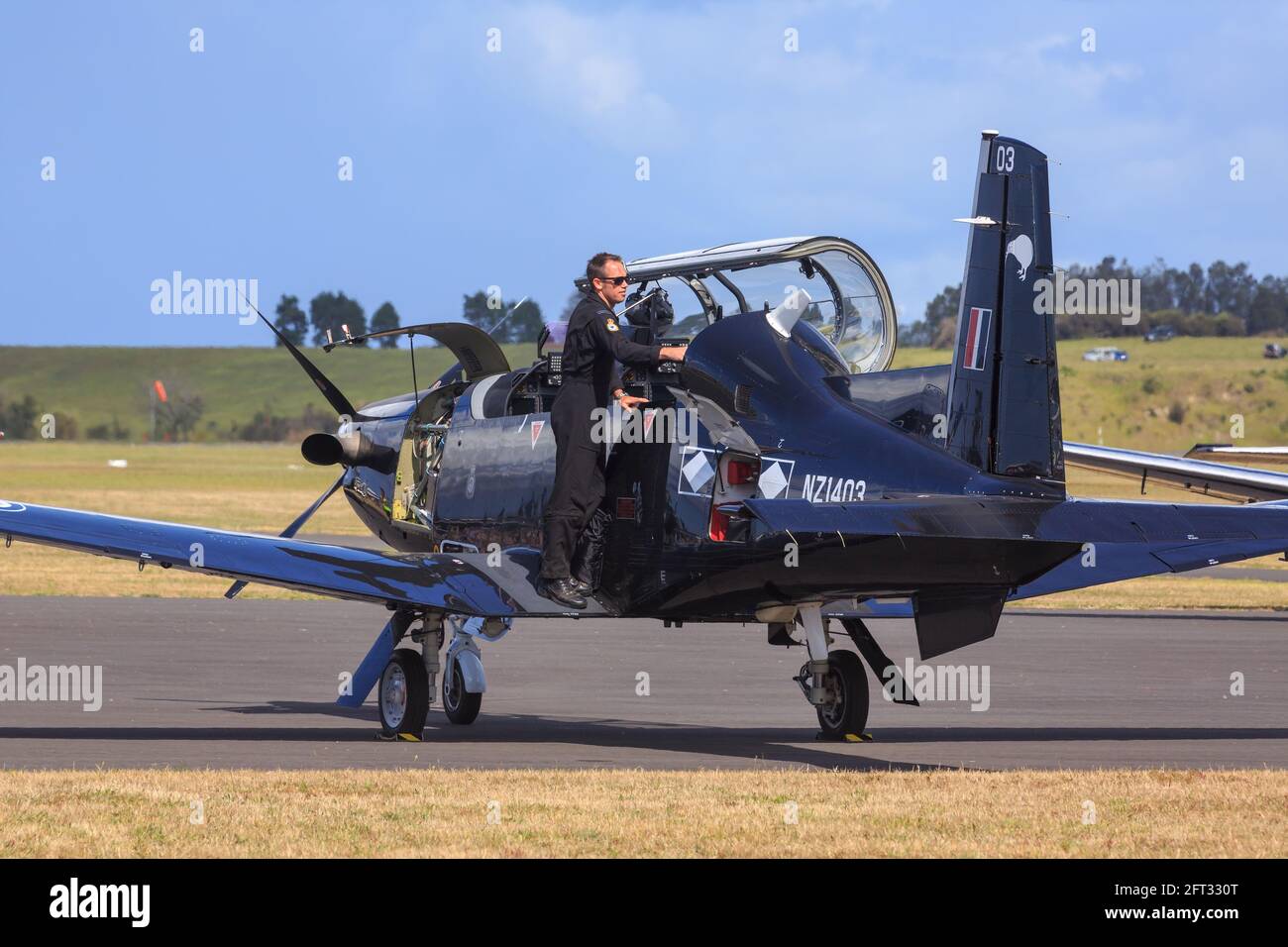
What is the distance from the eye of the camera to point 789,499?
39.7 ft

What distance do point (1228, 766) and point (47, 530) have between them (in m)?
8.54

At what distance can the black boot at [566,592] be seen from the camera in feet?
44.2

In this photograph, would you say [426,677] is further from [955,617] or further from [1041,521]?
[1041,521]

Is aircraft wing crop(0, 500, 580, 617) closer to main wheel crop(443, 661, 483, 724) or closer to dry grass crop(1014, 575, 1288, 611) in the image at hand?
main wheel crop(443, 661, 483, 724)

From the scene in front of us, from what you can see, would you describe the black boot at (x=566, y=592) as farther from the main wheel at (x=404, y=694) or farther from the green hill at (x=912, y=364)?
the green hill at (x=912, y=364)

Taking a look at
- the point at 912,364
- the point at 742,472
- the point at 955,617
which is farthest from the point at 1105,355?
the point at 955,617

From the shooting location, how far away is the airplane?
1151cm

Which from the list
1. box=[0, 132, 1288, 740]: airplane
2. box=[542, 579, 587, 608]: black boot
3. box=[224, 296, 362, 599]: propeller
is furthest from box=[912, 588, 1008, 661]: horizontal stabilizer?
box=[224, 296, 362, 599]: propeller

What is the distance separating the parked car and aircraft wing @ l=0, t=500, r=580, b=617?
147929 mm

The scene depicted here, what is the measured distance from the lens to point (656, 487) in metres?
13.3

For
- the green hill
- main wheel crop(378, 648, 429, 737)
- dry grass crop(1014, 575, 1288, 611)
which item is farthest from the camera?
the green hill

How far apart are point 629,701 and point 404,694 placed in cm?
369
